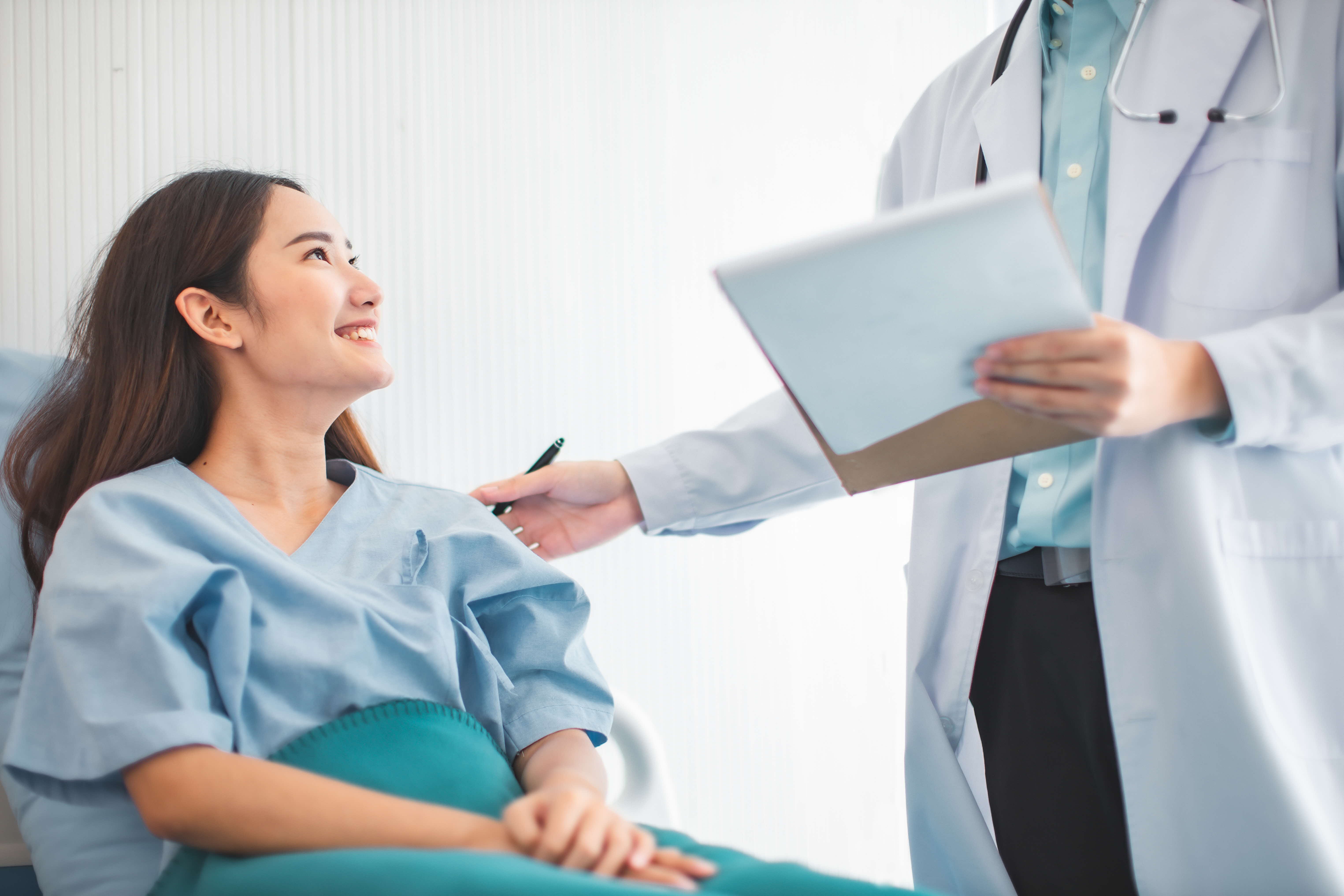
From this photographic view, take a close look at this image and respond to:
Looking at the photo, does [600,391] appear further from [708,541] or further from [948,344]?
[948,344]

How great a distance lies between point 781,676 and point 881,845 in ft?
1.17

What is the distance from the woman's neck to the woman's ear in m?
0.06

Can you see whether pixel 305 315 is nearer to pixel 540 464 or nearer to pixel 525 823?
pixel 540 464

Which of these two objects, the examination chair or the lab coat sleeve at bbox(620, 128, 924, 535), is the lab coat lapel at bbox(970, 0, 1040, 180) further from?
the examination chair

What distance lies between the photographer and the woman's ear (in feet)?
3.34

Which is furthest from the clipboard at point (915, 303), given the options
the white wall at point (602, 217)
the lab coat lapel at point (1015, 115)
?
the white wall at point (602, 217)

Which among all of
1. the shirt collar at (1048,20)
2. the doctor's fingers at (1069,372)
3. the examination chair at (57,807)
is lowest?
the examination chair at (57,807)

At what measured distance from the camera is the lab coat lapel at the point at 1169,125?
0.91 m

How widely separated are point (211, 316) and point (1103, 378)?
0.91 metres

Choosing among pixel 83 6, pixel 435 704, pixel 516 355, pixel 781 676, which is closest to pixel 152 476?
pixel 435 704

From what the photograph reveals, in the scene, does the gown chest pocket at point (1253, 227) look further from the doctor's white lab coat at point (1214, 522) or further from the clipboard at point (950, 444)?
the clipboard at point (950, 444)

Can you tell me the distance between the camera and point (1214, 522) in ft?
2.72

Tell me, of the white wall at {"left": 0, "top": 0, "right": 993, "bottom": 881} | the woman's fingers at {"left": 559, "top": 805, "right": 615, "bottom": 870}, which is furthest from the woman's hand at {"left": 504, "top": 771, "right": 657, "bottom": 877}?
the white wall at {"left": 0, "top": 0, "right": 993, "bottom": 881}

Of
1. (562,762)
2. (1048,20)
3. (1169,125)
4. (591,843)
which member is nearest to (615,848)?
(591,843)
